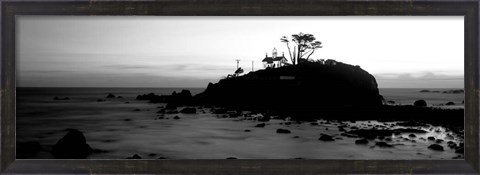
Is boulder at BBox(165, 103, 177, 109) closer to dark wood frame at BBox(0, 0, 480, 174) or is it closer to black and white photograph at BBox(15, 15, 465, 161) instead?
black and white photograph at BBox(15, 15, 465, 161)

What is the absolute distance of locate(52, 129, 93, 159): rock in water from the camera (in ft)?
15.8

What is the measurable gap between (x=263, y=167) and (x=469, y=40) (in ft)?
7.15

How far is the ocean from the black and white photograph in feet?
0.03

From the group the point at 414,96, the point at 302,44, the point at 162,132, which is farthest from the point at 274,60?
the point at 414,96

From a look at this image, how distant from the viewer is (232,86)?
16.6ft

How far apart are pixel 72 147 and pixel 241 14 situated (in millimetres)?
1965

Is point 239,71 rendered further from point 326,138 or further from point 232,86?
point 326,138

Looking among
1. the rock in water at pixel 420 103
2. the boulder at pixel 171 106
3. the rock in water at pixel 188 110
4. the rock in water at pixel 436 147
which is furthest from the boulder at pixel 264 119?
the rock in water at pixel 436 147

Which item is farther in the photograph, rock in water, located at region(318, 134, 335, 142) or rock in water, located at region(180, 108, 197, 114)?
rock in water, located at region(180, 108, 197, 114)

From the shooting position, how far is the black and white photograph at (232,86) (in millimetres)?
4879

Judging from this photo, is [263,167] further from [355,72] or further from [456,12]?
[456,12]

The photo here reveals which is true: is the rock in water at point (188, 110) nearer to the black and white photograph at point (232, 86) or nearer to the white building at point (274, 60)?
the black and white photograph at point (232, 86)

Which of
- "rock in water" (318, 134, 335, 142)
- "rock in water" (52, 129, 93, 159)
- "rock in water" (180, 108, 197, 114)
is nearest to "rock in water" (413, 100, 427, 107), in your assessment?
"rock in water" (318, 134, 335, 142)

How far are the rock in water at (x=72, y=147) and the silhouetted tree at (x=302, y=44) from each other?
6.85 feet
